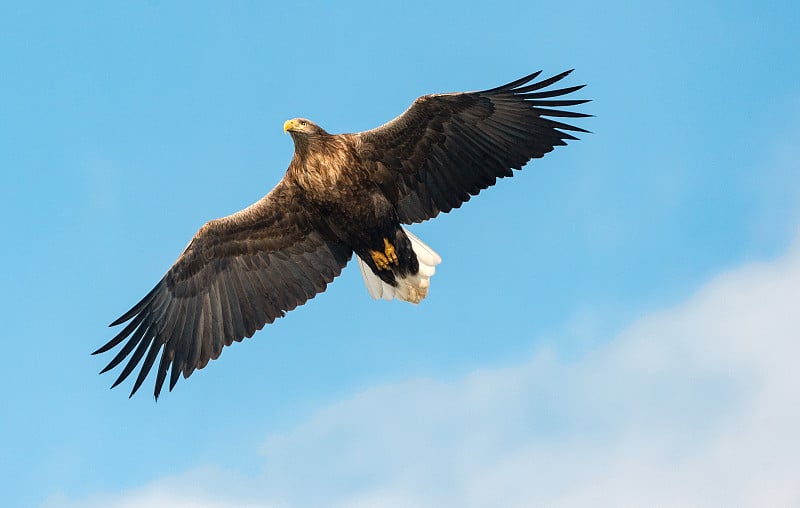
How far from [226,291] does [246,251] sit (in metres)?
0.54

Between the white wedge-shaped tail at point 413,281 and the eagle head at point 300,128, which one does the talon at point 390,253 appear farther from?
the eagle head at point 300,128

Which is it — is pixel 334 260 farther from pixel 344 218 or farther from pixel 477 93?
pixel 477 93

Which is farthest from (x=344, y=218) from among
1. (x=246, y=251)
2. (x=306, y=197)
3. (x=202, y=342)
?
(x=202, y=342)

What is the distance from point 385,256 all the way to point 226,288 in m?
2.05

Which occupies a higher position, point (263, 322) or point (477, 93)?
point (477, 93)

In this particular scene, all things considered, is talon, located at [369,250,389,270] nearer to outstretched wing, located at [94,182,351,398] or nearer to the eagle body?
the eagle body

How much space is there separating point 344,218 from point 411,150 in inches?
42.3

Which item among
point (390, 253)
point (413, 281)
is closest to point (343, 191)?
point (390, 253)

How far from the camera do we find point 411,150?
41.1 feet

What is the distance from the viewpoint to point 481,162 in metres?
12.7

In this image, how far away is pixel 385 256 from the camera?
12.8 meters

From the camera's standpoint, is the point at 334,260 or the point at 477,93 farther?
the point at 334,260

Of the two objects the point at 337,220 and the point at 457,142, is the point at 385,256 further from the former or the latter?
the point at 457,142

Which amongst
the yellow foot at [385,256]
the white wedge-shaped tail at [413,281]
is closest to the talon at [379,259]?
the yellow foot at [385,256]
